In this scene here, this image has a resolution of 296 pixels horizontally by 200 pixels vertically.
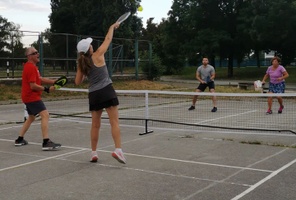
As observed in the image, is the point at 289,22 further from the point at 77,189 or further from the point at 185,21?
the point at 77,189

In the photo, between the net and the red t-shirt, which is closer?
the red t-shirt

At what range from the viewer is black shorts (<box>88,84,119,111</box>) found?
6.24 metres

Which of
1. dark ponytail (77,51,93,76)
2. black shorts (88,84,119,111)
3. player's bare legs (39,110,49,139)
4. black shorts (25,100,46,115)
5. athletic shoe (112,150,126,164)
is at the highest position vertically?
dark ponytail (77,51,93,76)

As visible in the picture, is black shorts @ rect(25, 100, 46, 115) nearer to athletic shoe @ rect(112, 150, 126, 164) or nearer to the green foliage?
athletic shoe @ rect(112, 150, 126, 164)

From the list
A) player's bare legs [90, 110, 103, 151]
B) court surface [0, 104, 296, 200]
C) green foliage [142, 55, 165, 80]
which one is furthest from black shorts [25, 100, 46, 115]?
green foliage [142, 55, 165, 80]

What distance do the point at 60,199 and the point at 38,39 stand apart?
20.8 meters

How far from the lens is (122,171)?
6.01m

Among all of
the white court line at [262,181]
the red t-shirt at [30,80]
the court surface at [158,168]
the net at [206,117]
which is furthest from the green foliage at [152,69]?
the white court line at [262,181]

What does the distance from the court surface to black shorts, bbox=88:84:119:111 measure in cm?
94

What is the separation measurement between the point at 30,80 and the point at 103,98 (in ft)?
6.81

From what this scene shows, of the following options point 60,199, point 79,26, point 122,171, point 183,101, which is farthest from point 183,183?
point 79,26

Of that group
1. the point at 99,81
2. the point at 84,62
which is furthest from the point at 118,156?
the point at 84,62

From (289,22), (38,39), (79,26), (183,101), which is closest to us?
(183,101)

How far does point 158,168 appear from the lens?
242 inches
